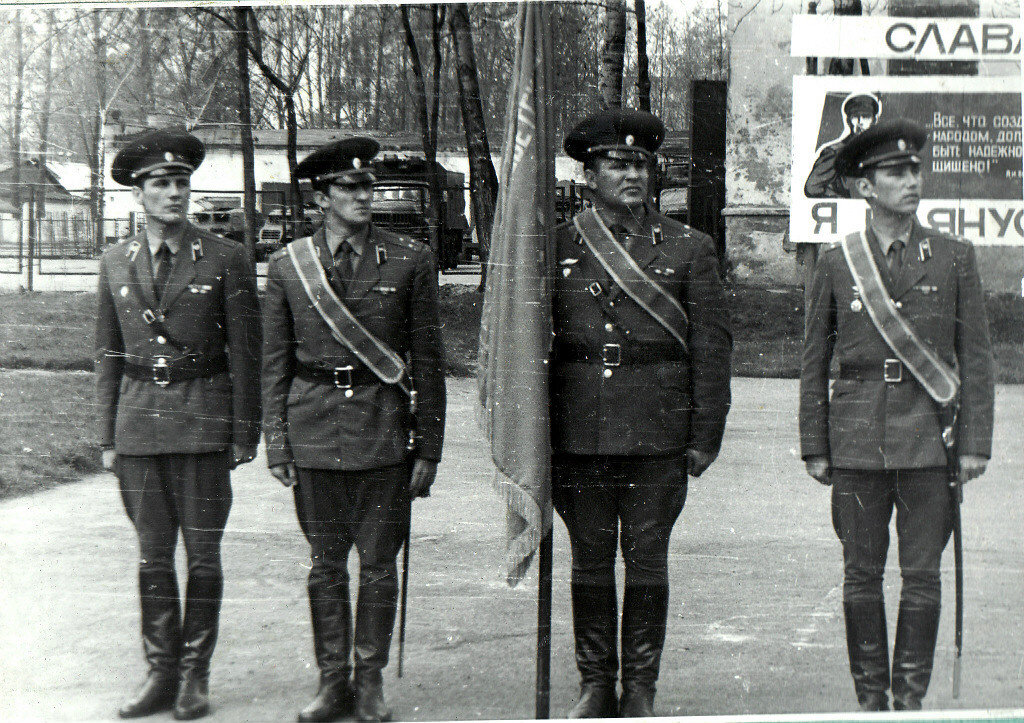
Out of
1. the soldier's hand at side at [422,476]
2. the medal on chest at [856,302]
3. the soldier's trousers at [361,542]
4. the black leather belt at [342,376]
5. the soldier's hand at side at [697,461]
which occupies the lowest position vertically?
the soldier's trousers at [361,542]

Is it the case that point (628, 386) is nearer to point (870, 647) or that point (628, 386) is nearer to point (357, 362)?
point (357, 362)

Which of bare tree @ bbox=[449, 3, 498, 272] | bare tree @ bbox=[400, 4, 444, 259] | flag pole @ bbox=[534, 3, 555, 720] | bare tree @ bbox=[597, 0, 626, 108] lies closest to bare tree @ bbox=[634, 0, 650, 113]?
bare tree @ bbox=[597, 0, 626, 108]

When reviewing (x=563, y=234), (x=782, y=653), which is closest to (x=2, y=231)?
(x=563, y=234)

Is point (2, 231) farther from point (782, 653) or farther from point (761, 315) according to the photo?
point (782, 653)

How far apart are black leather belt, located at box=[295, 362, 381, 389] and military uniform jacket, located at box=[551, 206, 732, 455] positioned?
0.66 metres

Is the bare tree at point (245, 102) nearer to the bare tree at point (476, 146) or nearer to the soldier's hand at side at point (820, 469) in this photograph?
the bare tree at point (476, 146)

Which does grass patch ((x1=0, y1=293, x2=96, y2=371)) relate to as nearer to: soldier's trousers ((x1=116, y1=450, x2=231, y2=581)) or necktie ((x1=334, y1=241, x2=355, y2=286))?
soldier's trousers ((x1=116, y1=450, x2=231, y2=581))

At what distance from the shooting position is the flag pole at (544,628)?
13.5 feet

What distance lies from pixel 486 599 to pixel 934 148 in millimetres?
2009

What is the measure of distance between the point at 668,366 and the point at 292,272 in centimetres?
122

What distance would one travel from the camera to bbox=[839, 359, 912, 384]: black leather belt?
13.5 feet

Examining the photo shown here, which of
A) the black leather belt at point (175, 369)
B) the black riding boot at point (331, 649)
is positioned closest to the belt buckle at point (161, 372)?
the black leather belt at point (175, 369)

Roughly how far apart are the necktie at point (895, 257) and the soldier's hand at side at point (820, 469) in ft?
2.06

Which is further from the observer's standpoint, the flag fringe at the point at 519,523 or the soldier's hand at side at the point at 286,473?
the soldier's hand at side at the point at 286,473
